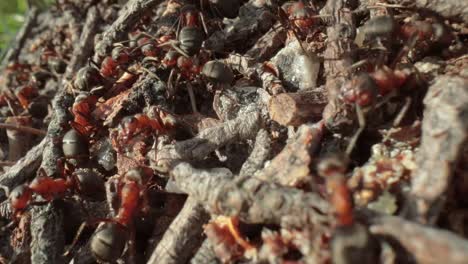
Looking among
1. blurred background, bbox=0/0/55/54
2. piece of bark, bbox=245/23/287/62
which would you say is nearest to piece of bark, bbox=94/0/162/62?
Answer: piece of bark, bbox=245/23/287/62

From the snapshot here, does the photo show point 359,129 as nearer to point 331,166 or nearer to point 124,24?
point 331,166

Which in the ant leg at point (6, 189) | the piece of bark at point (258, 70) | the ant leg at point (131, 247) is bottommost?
the ant leg at point (131, 247)

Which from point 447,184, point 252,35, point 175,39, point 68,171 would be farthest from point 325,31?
point 68,171

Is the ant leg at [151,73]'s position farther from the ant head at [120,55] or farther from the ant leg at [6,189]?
the ant leg at [6,189]

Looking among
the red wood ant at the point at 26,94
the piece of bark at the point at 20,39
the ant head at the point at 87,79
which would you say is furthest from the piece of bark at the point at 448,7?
the piece of bark at the point at 20,39

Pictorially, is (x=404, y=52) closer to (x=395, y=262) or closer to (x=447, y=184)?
(x=447, y=184)

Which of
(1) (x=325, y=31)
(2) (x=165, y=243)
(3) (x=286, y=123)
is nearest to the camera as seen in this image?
(2) (x=165, y=243)
